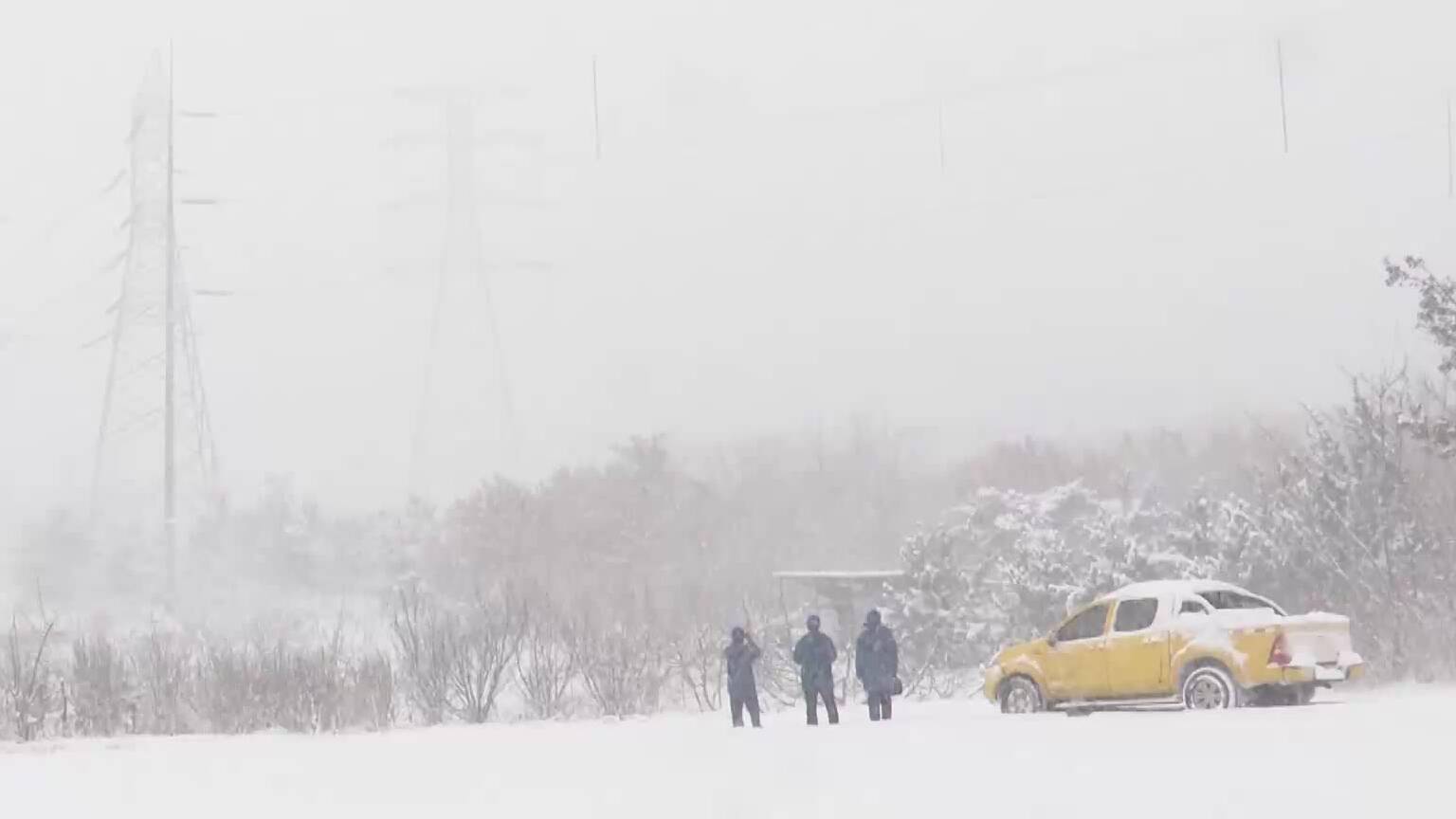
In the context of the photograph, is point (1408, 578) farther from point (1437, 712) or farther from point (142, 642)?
point (142, 642)

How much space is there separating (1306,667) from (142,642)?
93.1ft

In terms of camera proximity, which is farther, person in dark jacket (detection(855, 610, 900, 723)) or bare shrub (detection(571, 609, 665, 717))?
bare shrub (detection(571, 609, 665, 717))

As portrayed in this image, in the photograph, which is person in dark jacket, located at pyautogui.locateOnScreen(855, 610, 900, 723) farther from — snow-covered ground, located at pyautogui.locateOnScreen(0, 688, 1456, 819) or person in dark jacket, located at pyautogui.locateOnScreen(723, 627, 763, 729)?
person in dark jacket, located at pyautogui.locateOnScreen(723, 627, 763, 729)

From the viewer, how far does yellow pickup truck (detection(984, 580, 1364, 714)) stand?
2217cm

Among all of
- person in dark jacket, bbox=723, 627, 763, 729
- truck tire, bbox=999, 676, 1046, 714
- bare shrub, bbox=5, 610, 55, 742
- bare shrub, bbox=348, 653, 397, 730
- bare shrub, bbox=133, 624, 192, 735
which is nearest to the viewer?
truck tire, bbox=999, 676, 1046, 714

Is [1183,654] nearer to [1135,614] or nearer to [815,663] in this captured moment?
[1135,614]

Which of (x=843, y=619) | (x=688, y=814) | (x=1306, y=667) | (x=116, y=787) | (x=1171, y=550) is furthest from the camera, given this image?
(x=843, y=619)

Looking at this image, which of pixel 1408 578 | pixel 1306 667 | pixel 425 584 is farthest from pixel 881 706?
pixel 425 584

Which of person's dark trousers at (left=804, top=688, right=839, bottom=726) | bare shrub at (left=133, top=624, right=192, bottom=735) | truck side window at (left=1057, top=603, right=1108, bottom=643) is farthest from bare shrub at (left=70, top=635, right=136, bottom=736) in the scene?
truck side window at (left=1057, top=603, right=1108, bottom=643)

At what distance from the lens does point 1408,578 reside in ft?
127

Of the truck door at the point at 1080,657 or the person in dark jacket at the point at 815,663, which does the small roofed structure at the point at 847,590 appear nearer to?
the person in dark jacket at the point at 815,663

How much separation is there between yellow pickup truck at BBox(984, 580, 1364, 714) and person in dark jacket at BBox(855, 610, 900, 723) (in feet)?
5.45

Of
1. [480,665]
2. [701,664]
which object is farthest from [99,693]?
[701,664]

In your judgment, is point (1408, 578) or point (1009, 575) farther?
point (1009, 575)
